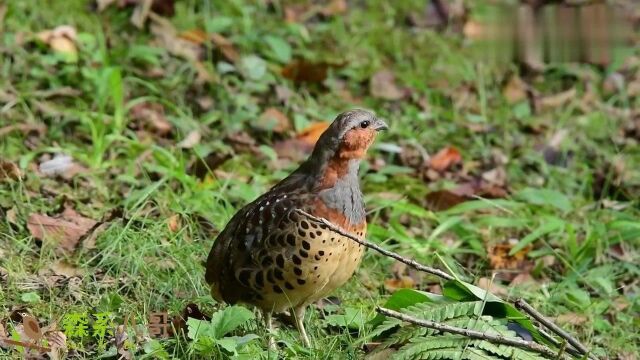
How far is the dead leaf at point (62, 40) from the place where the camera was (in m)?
7.12

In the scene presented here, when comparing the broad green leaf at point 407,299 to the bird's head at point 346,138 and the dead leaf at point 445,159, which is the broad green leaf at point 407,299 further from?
the dead leaf at point 445,159

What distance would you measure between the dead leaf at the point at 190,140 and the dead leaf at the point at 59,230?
3.89 feet

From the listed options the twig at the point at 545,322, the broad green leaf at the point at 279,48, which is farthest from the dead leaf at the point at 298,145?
the twig at the point at 545,322

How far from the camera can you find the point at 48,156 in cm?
619

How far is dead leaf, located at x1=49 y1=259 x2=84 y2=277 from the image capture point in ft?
16.2

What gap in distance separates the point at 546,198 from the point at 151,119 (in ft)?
7.81

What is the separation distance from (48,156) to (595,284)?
3.02m

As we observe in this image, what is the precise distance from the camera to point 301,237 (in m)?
4.32

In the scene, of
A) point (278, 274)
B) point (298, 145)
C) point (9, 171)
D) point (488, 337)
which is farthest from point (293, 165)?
point (488, 337)

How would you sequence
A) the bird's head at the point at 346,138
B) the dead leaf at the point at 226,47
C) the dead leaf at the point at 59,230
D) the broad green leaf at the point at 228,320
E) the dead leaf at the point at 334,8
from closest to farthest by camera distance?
the broad green leaf at the point at 228,320 → the bird's head at the point at 346,138 → the dead leaf at the point at 59,230 → the dead leaf at the point at 226,47 → the dead leaf at the point at 334,8

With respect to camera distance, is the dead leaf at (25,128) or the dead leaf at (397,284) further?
the dead leaf at (25,128)

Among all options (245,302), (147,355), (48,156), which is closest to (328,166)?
(245,302)

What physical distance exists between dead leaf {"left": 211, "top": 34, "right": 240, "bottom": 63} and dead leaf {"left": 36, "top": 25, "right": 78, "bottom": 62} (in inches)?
39.2

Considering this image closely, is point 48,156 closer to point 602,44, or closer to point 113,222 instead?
point 113,222
